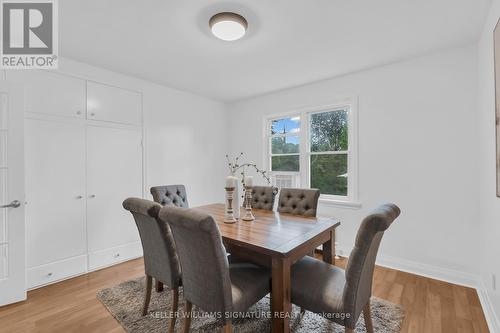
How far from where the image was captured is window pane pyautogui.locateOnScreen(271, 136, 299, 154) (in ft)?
12.9

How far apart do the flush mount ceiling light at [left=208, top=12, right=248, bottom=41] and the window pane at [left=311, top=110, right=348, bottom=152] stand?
1.96 metres

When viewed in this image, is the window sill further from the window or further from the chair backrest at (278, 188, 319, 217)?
the chair backrest at (278, 188, 319, 217)

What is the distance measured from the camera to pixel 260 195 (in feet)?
9.83

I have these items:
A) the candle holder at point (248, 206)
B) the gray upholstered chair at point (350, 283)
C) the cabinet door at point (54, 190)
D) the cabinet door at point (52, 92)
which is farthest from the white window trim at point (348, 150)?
the cabinet door at point (54, 190)

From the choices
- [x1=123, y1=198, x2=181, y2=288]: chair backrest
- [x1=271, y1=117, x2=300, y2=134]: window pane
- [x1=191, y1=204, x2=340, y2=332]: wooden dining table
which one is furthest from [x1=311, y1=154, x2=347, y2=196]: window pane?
[x1=123, y1=198, x2=181, y2=288]: chair backrest

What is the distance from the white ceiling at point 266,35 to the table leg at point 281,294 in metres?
1.88

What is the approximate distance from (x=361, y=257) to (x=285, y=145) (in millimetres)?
2862

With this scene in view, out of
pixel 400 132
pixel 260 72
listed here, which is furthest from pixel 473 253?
pixel 260 72

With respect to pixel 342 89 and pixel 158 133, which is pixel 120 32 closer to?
pixel 158 133

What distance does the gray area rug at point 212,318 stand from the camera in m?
1.84

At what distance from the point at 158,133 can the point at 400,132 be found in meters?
3.30

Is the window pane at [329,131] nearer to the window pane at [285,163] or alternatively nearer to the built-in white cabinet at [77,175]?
the window pane at [285,163]

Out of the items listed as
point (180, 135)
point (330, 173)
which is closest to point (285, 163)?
point (330, 173)

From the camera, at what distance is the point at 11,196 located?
2.25m
